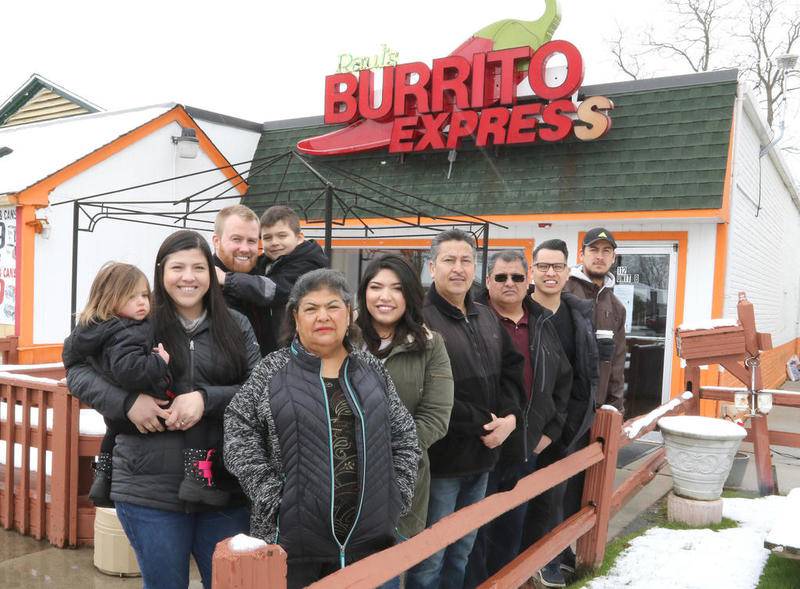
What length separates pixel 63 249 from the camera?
29.4 feet

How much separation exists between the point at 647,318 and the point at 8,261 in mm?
8244

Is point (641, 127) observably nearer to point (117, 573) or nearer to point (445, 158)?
point (445, 158)

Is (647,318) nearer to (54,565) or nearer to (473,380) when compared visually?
(473,380)

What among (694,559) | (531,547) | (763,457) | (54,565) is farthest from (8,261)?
(763,457)

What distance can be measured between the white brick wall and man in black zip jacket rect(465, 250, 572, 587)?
4.86 metres

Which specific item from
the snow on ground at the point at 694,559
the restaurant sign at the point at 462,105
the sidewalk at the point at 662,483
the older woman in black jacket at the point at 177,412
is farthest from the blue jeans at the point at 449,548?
the restaurant sign at the point at 462,105

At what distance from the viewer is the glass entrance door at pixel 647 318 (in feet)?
24.5

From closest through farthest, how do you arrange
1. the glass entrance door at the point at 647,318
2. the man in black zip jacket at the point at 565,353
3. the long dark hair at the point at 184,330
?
the long dark hair at the point at 184,330
the man in black zip jacket at the point at 565,353
the glass entrance door at the point at 647,318

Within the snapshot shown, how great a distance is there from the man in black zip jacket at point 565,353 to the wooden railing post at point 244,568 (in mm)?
2214

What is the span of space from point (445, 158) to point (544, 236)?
1.81 meters

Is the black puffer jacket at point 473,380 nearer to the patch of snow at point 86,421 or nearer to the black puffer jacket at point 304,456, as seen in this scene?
the black puffer jacket at point 304,456

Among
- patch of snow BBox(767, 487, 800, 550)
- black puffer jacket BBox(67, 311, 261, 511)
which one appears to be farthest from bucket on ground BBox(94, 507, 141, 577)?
patch of snow BBox(767, 487, 800, 550)

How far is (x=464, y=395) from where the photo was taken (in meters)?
2.76

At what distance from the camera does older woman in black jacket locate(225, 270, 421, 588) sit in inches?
74.9
